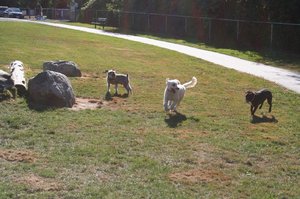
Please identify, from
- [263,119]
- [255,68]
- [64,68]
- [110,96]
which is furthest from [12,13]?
[263,119]

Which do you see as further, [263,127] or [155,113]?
[155,113]

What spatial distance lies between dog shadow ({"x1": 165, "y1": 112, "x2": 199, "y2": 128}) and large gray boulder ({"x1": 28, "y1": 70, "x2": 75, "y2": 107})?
2207 millimetres

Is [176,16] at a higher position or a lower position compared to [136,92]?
higher

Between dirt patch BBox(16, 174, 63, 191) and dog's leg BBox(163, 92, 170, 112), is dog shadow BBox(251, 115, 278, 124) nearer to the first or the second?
dog's leg BBox(163, 92, 170, 112)

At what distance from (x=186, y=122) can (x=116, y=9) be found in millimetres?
41774

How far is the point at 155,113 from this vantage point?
10875mm

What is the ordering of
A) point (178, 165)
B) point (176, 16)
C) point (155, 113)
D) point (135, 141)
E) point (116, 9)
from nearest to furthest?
1. point (178, 165)
2. point (135, 141)
3. point (155, 113)
4. point (176, 16)
5. point (116, 9)

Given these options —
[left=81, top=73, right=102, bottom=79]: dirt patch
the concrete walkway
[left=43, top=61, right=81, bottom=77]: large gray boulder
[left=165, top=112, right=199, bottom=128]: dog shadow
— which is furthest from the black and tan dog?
[left=43, top=61, right=81, bottom=77]: large gray boulder

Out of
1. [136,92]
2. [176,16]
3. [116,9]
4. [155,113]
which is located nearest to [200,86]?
[136,92]

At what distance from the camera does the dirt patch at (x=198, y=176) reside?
266 inches

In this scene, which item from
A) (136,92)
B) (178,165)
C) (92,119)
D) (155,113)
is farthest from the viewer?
(136,92)

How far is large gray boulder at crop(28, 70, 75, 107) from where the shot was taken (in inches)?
Answer: 425

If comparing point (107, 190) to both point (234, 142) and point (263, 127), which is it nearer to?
point (234, 142)

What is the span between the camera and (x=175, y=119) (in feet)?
34.2
